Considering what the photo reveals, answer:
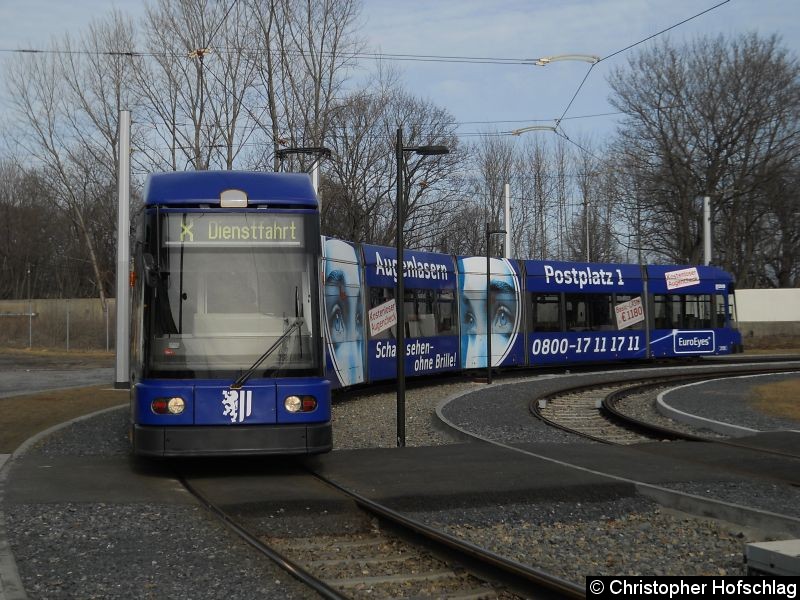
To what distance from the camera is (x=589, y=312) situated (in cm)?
3005

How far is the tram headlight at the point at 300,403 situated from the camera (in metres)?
10.0

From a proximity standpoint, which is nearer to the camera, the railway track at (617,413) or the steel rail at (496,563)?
the steel rail at (496,563)

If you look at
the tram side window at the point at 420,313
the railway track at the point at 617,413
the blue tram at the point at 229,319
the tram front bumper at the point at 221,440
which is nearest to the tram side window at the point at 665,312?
the railway track at the point at 617,413

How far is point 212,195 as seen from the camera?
10.4 m

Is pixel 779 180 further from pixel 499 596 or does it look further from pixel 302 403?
pixel 499 596

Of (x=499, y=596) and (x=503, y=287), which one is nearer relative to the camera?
(x=499, y=596)

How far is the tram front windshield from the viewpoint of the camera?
10000mm

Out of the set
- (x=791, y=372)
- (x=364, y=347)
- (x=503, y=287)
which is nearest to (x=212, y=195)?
(x=364, y=347)

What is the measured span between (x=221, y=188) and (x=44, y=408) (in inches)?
402

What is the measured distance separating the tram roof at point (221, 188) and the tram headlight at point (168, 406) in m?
2.05

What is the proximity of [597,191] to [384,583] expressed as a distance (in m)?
62.3

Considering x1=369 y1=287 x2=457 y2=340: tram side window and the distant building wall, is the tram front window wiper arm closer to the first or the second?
x1=369 y1=287 x2=457 y2=340: tram side window

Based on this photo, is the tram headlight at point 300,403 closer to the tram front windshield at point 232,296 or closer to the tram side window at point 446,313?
the tram front windshield at point 232,296

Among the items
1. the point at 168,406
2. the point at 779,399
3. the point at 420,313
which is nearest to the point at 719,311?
the point at 420,313
